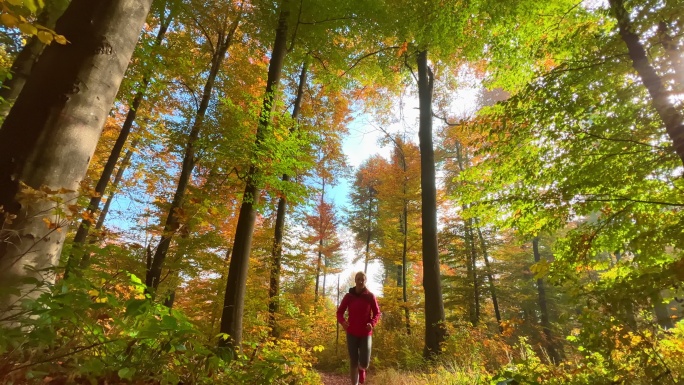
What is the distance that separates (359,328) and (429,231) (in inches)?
178

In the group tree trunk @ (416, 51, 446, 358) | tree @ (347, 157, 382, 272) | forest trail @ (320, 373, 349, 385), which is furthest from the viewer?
tree @ (347, 157, 382, 272)

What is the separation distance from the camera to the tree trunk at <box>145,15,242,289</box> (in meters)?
7.28

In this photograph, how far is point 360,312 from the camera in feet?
16.8

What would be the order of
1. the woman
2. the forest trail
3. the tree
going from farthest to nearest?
the tree
the forest trail
the woman

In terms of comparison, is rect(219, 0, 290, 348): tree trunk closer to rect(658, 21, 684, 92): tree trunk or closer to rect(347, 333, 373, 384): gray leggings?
rect(347, 333, 373, 384): gray leggings

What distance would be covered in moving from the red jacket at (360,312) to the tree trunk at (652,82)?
13.6 ft

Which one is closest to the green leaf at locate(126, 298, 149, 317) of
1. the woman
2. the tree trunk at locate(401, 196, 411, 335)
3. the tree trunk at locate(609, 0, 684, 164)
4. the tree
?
the woman

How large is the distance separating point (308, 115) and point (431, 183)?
4.95 m

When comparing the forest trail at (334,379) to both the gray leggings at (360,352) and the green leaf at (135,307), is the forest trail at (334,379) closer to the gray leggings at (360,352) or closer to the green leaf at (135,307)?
the gray leggings at (360,352)

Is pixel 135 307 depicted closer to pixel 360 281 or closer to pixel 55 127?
pixel 55 127

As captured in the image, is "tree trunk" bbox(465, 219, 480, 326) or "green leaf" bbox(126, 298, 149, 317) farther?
"tree trunk" bbox(465, 219, 480, 326)

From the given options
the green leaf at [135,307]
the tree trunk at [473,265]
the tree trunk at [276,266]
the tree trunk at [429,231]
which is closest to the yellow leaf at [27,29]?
the green leaf at [135,307]

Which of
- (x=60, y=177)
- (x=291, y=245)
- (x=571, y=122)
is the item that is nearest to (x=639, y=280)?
(x=571, y=122)

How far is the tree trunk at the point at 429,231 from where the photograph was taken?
787cm
